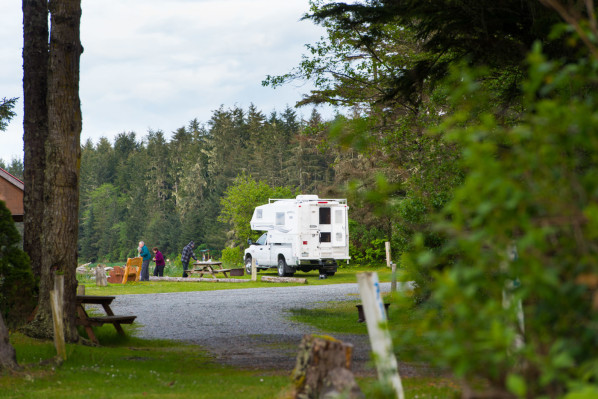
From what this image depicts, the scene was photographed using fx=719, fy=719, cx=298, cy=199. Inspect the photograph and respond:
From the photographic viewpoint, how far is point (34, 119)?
12.0 metres

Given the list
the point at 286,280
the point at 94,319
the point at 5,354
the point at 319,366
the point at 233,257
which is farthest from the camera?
the point at 233,257

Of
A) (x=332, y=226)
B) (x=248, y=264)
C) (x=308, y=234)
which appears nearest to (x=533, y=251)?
(x=308, y=234)

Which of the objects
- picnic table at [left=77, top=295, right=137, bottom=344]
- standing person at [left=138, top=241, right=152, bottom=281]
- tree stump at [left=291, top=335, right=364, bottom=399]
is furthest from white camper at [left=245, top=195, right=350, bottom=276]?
tree stump at [left=291, top=335, right=364, bottom=399]

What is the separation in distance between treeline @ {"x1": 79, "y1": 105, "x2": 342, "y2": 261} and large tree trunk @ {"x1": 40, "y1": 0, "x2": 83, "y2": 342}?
5204cm

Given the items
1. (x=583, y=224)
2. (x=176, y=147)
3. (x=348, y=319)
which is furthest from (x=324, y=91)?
(x=176, y=147)

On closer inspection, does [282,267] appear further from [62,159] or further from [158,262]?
[62,159]

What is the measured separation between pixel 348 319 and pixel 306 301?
4.83 metres

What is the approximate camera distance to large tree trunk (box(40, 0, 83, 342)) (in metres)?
10.4

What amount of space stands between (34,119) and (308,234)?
53.2 feet

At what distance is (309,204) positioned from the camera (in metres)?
27.7

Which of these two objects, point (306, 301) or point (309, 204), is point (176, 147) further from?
point (306, 301)

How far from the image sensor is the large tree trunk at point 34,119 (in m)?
12.1

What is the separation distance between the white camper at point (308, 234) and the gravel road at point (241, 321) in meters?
3.78

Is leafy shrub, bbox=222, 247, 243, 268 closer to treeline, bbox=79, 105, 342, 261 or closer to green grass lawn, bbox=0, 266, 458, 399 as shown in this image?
treeline, bbox=79, 105, 342, 261
